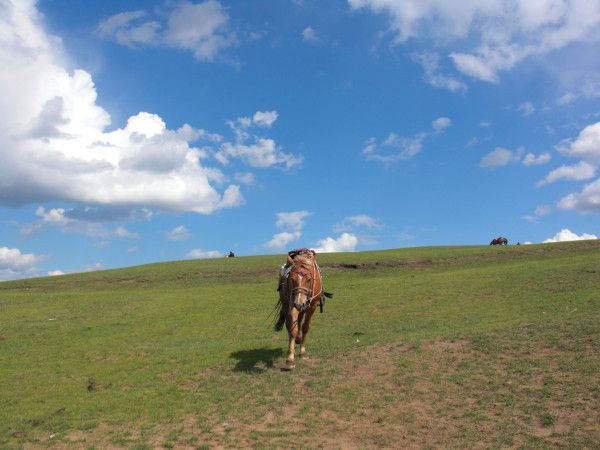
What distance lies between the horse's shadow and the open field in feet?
0.24

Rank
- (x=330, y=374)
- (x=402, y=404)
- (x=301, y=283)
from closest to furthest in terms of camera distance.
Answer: (x=402, y=404) → (x=330, y=374) → (x=301, y=283)

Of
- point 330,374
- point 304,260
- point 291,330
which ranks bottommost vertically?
point 330,374

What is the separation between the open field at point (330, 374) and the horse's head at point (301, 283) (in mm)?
1913

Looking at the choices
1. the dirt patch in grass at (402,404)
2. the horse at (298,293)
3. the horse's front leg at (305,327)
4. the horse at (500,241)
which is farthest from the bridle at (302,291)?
the horse at (500,241)

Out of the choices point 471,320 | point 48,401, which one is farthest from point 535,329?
point 48,401

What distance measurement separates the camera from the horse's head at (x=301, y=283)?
13977 millimetres

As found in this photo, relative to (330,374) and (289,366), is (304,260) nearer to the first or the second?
(289,366)

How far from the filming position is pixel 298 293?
14.0 meters

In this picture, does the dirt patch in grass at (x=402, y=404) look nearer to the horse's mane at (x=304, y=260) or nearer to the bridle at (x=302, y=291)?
the bridle at (x=302, y=291)

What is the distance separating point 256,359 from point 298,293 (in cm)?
321

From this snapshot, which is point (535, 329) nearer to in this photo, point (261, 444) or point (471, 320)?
point (471, 320)

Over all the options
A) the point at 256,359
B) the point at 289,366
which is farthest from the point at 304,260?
the point at 256,359

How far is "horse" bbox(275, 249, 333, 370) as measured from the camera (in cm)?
1407

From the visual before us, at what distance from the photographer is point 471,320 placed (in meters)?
19.9
